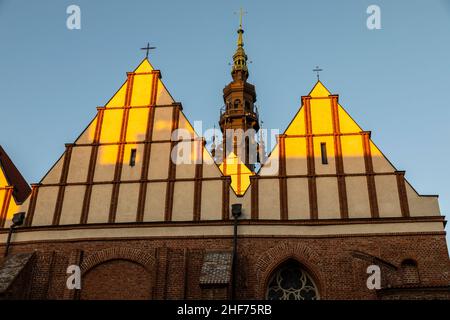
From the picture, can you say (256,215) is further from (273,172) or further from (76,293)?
(76,293)

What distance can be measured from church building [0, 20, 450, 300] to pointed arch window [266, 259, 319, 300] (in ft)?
0.11

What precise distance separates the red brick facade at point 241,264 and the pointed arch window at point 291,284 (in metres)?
0.25

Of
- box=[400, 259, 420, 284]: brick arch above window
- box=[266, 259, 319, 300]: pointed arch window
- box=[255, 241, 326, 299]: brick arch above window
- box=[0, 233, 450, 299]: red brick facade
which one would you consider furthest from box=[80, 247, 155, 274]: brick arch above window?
box=[400, 259, 420, 284]: brick arch above window

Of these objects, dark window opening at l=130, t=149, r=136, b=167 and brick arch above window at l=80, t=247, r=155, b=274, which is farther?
dark window opening at l=130, t=149, r=136, b=167

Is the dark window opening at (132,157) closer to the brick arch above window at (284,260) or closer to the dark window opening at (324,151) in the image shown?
the brick arch above window at (284,260)

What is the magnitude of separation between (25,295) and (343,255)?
412 inches

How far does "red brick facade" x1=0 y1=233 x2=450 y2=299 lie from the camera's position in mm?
15078

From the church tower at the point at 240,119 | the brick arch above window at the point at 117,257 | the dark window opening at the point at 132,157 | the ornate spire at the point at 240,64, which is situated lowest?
the brick arch above window at the point at 117,257

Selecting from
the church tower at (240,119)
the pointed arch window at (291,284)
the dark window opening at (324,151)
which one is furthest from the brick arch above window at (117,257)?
the church tower at (240,119)

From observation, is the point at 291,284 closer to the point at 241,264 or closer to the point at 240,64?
the point at 241,264

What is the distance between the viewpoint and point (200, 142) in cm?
1805

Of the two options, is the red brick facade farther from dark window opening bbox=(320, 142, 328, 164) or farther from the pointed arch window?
dark window opening bbox=(320, 142, 328, 164)

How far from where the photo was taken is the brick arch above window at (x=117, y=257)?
16000 mm
